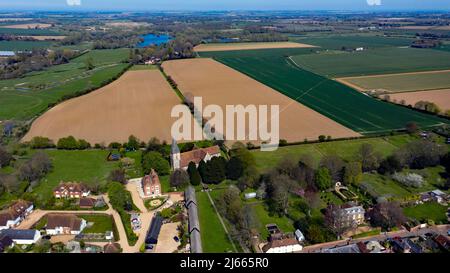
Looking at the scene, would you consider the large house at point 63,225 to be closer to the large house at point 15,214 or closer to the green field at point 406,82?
the large house at point 15,214

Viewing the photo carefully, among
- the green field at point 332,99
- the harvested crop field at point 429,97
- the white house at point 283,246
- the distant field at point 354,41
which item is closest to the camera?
the white house at point 283,246

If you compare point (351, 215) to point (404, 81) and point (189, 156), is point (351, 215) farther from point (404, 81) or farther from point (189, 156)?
point (404, 81)

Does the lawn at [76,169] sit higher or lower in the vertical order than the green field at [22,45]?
lower

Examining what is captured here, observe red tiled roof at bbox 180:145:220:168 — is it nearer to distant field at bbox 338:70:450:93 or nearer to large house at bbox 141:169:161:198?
large house at bbox 141:169:161:198

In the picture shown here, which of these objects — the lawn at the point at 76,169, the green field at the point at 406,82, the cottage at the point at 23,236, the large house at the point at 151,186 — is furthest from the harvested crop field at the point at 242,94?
the cottage at the point at 23,236

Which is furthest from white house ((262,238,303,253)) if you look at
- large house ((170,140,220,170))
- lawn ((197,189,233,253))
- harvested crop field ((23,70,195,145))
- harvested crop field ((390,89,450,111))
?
→ harvested crop field ((390,89,450,111))
